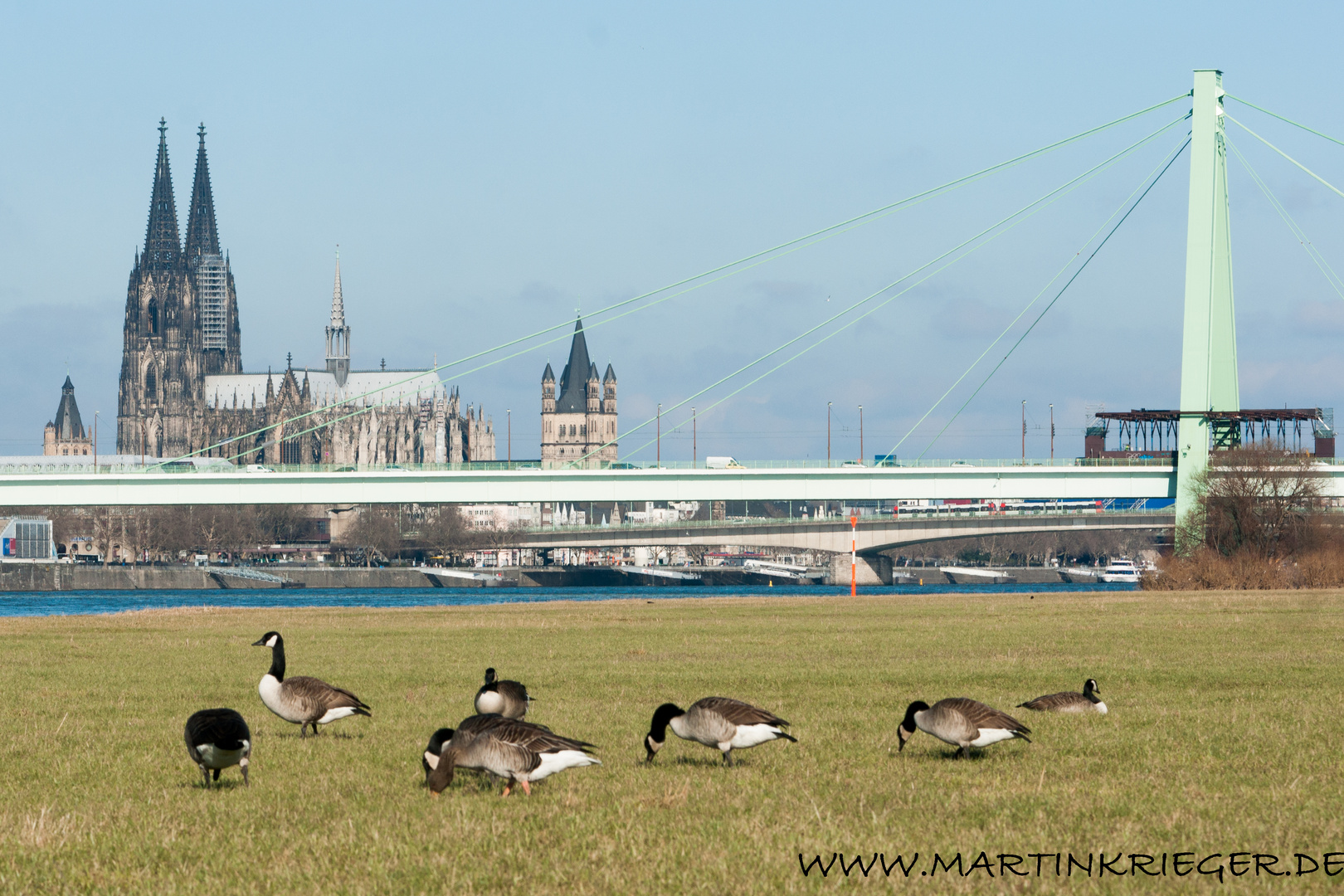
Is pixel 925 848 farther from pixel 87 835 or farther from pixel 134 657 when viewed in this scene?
pixel 134 657

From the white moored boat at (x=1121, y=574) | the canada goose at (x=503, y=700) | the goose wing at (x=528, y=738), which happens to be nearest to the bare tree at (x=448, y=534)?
the white moored boat at (x=1121, y=574)

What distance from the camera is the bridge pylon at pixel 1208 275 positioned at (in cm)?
5884

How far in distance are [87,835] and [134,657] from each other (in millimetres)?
14767

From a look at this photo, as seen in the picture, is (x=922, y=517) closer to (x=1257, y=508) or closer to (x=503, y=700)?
(x=1257, y=508)

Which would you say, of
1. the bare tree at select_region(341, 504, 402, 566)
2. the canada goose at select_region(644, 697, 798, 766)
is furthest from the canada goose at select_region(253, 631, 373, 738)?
the bare tree at select_region(341, 504, 402, 566)

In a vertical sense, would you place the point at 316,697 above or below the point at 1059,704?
above

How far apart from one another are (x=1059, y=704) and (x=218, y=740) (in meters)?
7.63

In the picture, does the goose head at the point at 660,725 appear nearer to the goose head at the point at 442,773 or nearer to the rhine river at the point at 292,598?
the goose head at the point at 442,773

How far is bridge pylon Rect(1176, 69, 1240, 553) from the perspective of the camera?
58.8 meters

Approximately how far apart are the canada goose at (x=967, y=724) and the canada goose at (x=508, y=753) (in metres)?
2.87

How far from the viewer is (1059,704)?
13.8 m

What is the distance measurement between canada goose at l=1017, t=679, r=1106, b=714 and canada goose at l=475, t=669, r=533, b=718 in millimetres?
4628

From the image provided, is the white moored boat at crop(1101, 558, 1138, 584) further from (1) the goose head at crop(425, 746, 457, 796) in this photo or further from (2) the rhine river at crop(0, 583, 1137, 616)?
(1) the goose head at crop(425, 746, 457, 796)

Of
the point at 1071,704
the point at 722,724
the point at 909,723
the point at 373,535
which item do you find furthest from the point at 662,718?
the point at 373,535
